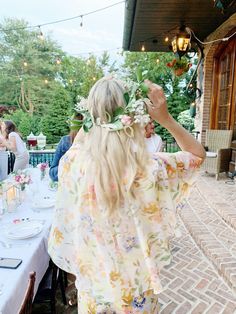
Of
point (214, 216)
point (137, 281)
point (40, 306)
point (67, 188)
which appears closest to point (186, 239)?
point (214, 216)

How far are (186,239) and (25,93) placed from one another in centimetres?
1585

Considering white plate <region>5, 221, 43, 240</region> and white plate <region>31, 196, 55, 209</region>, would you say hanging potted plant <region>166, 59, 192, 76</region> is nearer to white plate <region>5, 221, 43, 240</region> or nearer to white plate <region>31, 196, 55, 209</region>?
white plate <region>31, 196, 55, 209</region>

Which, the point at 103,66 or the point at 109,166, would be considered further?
the point at 103,66

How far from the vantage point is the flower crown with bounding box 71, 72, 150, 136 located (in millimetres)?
828

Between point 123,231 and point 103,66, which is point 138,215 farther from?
point 103,66

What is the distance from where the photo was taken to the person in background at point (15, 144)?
12.9 feet

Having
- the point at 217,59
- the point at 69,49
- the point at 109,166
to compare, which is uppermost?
the point at 69,49

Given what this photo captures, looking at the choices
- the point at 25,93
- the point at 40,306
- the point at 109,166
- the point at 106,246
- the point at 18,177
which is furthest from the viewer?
the point at 25,93

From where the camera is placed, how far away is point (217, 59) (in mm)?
5914

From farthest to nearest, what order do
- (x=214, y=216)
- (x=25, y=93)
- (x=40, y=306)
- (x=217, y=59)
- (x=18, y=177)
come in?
(x=25, y=93) → (x=217, y=59) → (x=214, y=216) → (x=18, y=177) → (x=40, y=306)

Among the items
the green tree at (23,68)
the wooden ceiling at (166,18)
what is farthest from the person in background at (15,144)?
the green tree at (23,68)

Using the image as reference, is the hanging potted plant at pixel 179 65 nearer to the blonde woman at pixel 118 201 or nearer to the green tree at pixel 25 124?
the blonde woman at pixel 118 201

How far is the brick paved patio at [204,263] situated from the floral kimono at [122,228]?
1211 mm

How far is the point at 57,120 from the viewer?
42.2ft
